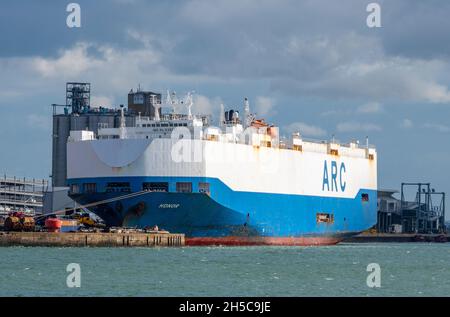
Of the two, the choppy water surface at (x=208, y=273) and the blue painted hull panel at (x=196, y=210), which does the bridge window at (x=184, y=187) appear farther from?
the choppy water surface at (x=208, y=273)

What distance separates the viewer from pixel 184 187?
77562 millimetres

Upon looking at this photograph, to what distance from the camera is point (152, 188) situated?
3056 inches

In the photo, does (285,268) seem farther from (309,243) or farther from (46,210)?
(46,210)

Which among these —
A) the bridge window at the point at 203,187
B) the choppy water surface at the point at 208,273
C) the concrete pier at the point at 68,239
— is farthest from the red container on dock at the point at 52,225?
the bridge window at the point at 203,187

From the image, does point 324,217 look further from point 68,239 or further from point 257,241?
point 68,239

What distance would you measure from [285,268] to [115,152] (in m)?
22.5

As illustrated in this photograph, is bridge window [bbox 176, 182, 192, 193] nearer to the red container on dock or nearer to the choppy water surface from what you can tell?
Answer: the choppy water surface

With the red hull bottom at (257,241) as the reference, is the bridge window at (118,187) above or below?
above

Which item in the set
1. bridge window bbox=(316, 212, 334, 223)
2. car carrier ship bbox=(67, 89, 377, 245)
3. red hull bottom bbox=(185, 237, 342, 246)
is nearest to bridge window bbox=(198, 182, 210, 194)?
car carrier ship bbox=(67, 89, 377, 245)

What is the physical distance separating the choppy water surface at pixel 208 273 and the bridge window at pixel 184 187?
4.38 metres

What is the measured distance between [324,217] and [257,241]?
11.9m

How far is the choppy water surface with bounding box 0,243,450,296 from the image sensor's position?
4566 centimetres

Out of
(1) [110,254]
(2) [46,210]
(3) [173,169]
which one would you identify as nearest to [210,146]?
(3) [173,169]

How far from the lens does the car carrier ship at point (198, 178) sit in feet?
255
